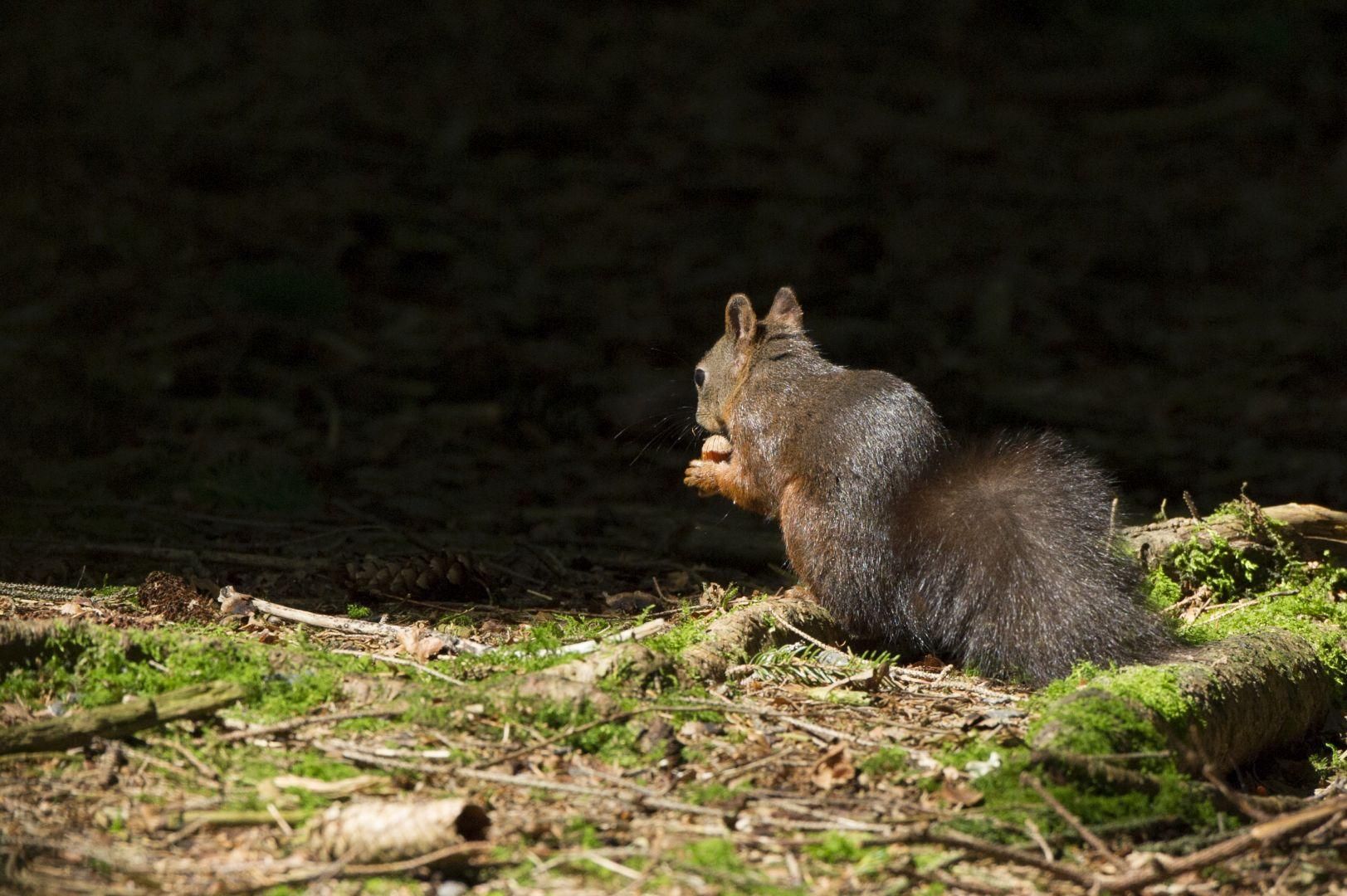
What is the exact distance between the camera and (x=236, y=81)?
9.52 metres

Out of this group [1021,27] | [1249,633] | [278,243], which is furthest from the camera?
[1021,27]

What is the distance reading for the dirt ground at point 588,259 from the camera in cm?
512

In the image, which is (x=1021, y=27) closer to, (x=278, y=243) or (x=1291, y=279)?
(x=1291, y=279)

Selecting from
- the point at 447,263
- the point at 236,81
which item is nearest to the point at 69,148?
the point at 236,81

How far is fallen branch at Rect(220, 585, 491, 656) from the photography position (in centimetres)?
331

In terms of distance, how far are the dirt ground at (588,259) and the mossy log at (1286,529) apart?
1100 millimetres

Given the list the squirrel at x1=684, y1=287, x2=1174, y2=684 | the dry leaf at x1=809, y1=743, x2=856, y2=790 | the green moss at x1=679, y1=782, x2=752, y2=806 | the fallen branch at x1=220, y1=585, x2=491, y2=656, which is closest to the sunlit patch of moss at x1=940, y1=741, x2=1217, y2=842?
the dry leaf at x1=809, y1=743, x2=856, y2=790

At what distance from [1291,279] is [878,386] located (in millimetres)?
5232

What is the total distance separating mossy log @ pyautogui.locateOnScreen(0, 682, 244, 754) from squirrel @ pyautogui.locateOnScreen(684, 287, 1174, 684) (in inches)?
66.1

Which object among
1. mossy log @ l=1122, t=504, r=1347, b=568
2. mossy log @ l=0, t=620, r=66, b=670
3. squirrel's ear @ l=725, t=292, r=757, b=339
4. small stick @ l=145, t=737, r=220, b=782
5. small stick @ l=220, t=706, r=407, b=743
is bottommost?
small stick @ l=145, t=737, r=220, b=782

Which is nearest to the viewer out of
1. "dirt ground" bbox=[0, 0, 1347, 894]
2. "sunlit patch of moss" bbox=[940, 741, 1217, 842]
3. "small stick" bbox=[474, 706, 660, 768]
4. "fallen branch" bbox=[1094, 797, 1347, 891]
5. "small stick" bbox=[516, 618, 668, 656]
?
"fallen branch" bbox=[1094, 797, 1347, 891]

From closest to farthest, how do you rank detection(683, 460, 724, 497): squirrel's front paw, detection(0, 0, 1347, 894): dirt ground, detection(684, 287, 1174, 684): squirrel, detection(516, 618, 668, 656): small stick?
1. detection(516, 618, 668, 656): small stick
2. detection(684, 287, 1174, 684): squirrel
3. detection(683, 460, 724, 497): squirrel's front paw
4. detection(0, 0, 1347, 894): dirt ground

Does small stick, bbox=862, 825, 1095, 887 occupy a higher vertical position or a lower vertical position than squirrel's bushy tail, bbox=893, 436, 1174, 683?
lower

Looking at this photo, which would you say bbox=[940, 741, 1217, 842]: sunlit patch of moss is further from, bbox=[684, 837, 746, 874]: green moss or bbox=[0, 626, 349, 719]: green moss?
bbox=[0, 626, 349, 719]: green moss
